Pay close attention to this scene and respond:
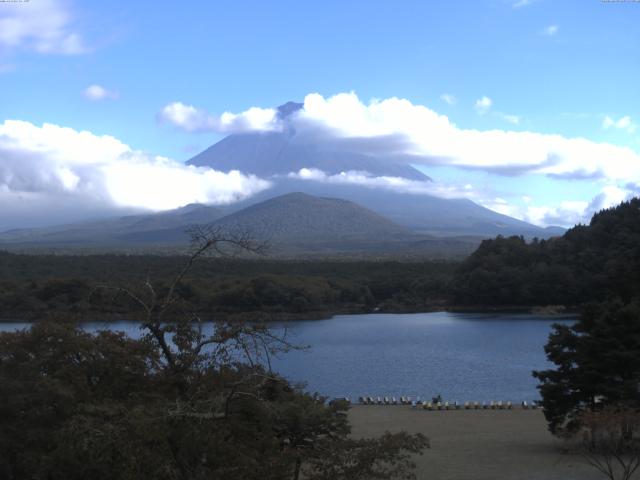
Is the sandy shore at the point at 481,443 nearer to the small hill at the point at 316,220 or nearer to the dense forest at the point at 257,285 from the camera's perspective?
the dense forest at the point at 257,285

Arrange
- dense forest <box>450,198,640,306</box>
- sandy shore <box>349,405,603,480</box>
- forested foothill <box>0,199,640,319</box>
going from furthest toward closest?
dense forest <box>450,198,640,306</box>
forested foothill <box>0,199,640,319</box>
sandy shore <box>349,405,603,480</box>

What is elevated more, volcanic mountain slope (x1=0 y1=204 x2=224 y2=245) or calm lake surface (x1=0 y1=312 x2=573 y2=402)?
volcanic mountain slope (x1=0 y1=204 x2=224 y2=245)

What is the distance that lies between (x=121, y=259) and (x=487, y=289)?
28.4 m

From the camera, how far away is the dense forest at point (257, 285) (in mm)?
39469

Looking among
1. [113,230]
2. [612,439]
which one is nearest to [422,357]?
[612,439]

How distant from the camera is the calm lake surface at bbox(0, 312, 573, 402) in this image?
21.6m

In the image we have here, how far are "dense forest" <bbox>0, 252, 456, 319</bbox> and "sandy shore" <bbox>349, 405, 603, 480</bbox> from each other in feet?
67.7

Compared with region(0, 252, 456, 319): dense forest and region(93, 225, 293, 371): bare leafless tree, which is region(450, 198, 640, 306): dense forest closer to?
region(0, 252, 456, 319): dense forest

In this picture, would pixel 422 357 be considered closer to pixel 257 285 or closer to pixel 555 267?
pixel 257 285

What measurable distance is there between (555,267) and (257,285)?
18.4m

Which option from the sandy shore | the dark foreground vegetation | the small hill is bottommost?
→ the sandy shore

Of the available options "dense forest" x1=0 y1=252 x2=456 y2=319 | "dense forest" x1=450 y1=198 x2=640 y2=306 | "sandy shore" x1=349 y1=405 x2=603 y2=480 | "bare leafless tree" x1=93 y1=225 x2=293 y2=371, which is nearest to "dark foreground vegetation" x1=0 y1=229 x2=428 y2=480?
"bare leafless tree" x1=93 y1=225 x2=293 y2=371

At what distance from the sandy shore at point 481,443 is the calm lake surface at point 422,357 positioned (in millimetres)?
3123

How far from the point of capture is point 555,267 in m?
47.2
